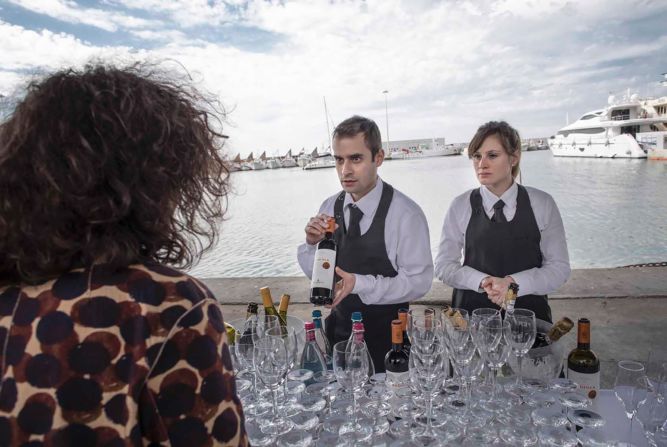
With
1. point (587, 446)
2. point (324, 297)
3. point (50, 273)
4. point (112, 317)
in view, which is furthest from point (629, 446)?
point (50, 273)

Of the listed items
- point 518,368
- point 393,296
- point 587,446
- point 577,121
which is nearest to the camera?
point 587,446

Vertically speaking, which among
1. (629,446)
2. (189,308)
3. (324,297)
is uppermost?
(189,308)

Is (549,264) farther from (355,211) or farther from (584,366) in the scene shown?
(355,211)

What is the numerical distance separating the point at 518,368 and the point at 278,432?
83 cm

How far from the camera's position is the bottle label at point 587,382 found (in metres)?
1.26

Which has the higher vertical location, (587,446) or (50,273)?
(50,273)

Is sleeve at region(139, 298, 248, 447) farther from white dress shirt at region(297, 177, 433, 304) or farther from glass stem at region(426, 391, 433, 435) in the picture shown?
white dress shirt at region(297, 177, 433, 304)

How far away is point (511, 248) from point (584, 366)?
2.92 feet

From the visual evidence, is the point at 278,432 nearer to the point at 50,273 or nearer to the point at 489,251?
the point at 50,273

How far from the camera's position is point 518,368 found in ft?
4.44

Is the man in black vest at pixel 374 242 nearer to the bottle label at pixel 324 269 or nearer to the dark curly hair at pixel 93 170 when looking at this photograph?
the bottle label at pixel 324 269

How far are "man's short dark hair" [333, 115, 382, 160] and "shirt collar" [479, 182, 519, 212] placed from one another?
0.67m

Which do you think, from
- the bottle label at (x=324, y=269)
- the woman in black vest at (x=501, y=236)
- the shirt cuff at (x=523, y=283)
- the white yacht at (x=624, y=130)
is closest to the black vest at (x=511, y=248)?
the woman in black vest at (x=501, y=236)

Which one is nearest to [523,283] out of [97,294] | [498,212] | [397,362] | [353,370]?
[498,212]
